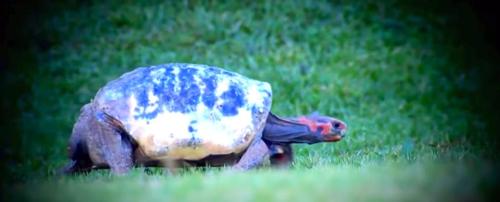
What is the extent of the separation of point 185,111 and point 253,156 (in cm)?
60

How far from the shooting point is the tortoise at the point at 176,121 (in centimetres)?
745

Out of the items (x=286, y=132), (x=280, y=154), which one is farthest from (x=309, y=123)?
(x=280, y=154)

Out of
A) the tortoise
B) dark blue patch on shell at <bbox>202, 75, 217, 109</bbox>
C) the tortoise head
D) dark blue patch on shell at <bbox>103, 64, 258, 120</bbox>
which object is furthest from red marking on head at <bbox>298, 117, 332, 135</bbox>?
dark blue patch on shell at <bbox>202, 75, 217, 109</bbox>

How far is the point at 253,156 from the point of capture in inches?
298

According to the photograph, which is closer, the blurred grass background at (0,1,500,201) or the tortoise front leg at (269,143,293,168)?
the tortoise front leg at (269,143,293,168)

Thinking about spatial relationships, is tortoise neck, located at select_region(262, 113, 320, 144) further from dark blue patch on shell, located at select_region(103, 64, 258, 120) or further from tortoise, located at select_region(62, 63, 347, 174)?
dark blue patch on shell, located at select_region(103, 64, 258, 120)

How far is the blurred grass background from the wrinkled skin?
0.70 meters

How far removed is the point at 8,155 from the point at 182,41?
11.7 feet

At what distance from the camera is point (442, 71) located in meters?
13.0

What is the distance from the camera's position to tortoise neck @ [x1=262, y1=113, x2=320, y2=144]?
795 centimetres

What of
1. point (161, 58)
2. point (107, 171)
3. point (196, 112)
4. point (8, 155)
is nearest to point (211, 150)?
point (196, 112)

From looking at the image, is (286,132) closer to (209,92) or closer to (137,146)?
(209,92)

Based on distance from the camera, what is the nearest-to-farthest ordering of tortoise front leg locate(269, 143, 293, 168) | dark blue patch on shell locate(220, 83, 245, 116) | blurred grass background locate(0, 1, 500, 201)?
1. dark blue patch on shell locate(220, 83, 245, 116)
2. tortoise front leg locate(269, 143, 293, 168)
3. blurred grass background locate(0, 1, 500, 201)

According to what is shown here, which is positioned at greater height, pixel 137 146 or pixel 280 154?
pixel 137 146
